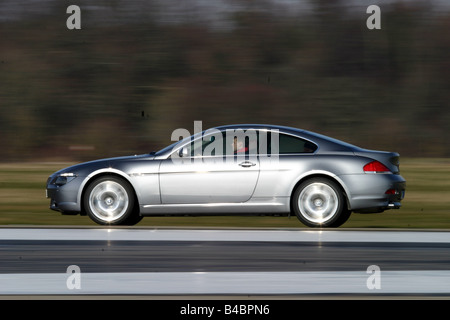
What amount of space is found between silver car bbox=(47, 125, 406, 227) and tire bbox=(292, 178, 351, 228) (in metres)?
0.01

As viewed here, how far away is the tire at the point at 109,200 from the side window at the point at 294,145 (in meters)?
2.07

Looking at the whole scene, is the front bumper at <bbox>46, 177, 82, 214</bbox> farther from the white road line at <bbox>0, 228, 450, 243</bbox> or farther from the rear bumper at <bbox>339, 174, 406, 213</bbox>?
the rear bumper at <bbox>339, 174, 406, 213</bbox>

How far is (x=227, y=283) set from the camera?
6535 millimetres

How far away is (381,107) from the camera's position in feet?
76.9

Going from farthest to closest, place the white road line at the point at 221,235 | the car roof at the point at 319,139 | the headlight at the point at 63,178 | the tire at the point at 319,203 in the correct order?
the headlight at the point at 63,178
the car roof at the point at 319,139
the tire at the point at 319,203
the white road line at the point at 221,235

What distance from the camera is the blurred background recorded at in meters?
22.8

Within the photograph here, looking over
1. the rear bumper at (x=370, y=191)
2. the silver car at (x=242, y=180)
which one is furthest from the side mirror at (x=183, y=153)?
the rear bumper at (x=370, y=191)

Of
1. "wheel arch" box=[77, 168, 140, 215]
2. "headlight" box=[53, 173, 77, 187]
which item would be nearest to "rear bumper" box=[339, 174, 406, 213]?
"wheel arch" box=[77, 168, 140, 215]

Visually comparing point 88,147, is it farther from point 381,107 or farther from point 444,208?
point 444,208

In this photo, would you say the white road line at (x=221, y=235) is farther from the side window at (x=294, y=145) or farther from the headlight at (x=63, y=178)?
the side window at (x=294, y=145)

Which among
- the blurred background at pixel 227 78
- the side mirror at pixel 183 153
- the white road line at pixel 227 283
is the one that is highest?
the blurred background at pixel 227 78

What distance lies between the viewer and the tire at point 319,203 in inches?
411

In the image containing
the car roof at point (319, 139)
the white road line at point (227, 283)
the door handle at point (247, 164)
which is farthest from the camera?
the car roof at point (319, 139)

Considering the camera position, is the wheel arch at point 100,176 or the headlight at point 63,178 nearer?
the wheel arch at point 100,176
